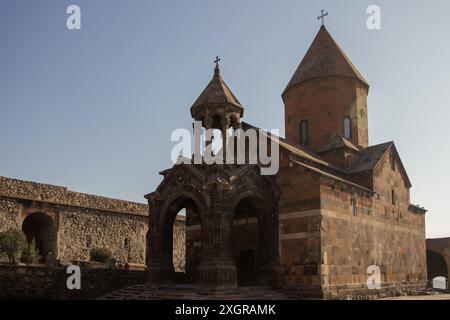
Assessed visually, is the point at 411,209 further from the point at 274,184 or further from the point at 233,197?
the point at 233,197

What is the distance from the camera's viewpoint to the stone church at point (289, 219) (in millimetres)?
15320

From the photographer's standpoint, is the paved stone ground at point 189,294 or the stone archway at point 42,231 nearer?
the paved stone ground at point 189,294

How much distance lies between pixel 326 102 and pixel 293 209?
752cm

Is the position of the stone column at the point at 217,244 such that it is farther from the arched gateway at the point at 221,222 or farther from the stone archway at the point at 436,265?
the stone archway at the point at 436,265

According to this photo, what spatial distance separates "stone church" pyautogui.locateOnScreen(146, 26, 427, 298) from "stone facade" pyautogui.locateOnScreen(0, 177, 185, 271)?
8.05 meters

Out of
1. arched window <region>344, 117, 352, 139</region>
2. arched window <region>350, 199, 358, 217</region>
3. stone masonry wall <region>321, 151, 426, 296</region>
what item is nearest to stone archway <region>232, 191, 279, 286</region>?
stone masonry wall <region>321, 151, 426, 296</region>

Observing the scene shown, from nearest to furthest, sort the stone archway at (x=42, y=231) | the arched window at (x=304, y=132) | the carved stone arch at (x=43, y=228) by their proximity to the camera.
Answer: the arched window at (x=304, y=132), the carved stone arch at (x=43, y=228), the stone archway at (x=42, y=231)

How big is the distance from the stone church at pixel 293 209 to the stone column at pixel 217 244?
0.03 metres

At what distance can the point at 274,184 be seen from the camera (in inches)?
677

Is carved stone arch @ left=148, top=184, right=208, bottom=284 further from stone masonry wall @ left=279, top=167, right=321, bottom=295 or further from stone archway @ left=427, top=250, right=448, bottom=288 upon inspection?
stone archway @ left=427, top=250, right=448, bottom=288

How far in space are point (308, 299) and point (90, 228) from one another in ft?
48.3

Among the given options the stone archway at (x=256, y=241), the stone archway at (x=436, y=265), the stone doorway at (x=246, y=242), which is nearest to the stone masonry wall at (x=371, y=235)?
the stone archway at (x=256, y=241)

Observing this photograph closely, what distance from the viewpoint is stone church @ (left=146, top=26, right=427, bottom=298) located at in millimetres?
15320

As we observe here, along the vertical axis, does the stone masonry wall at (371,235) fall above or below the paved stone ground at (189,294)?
above
